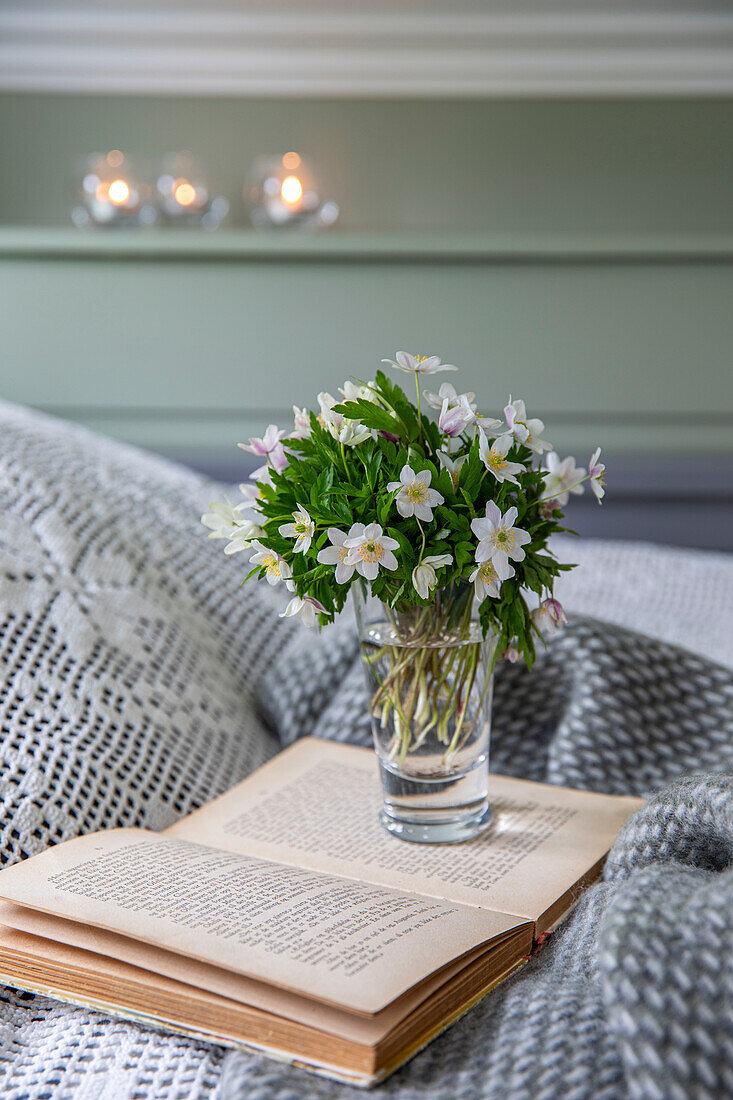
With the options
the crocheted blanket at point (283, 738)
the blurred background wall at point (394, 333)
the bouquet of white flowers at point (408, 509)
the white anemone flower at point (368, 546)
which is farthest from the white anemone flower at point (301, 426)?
the blurred background wall at point (394, 333)

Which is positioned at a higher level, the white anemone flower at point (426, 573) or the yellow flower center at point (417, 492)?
the yellow flower center at point (417, 492)

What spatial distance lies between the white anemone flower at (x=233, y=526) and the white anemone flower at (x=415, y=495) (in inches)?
3.6

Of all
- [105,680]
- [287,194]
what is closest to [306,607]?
[105,680]

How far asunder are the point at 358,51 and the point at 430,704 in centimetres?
157

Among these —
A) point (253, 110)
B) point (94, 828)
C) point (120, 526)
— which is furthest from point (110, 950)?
point (253, 110)

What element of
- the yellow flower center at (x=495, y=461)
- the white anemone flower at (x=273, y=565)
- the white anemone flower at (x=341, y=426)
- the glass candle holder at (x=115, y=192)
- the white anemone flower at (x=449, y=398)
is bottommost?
the white anemone flower at (x=273, y=565)

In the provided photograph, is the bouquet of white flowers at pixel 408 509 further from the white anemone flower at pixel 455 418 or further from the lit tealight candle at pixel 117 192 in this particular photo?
the lit tealight candle at pixel 117 192

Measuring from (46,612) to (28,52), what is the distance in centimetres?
149

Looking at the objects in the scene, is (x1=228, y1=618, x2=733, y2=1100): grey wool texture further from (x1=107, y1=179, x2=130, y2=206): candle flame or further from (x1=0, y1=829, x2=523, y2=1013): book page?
(x1=107, y1=179, x2=130, y2=206): candle flame

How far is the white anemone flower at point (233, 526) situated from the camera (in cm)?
55

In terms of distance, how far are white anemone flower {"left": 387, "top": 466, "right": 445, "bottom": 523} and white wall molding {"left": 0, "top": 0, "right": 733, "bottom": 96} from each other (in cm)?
155

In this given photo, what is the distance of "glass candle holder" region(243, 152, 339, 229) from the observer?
172 cm

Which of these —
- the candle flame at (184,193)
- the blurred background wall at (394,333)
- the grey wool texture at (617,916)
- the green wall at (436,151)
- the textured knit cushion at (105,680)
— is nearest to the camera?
the grey wool texture at (617,916)

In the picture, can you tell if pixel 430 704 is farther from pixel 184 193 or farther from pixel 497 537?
pixel 184 193
